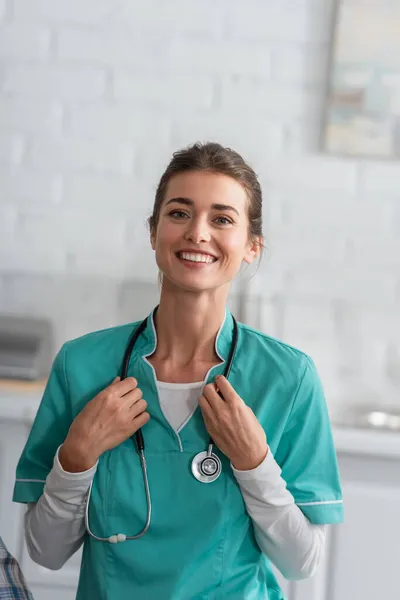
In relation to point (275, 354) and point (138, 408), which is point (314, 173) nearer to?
point (275, 354)

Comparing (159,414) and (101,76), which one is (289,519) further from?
(101,76)

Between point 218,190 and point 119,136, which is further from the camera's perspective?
point 119,136

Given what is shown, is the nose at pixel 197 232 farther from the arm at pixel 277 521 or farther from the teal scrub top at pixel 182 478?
the arm at pixel 277 521

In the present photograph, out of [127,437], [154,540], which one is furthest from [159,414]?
[154,540]

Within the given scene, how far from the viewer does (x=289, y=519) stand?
123 cm

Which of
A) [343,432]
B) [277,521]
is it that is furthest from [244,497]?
[343,432]

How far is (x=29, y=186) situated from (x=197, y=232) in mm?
1248

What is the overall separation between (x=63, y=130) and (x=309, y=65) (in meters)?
0.70

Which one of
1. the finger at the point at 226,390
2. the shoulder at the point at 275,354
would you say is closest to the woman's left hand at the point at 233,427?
the finger at the point at 226,390

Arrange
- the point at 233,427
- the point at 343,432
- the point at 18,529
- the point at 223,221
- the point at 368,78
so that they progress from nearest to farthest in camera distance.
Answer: the point at 233,427 < the point at 223,221 < the point at 343,432 < the point at 18,529 < the point at 368,78

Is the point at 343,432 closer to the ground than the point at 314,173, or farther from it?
closer to the ground

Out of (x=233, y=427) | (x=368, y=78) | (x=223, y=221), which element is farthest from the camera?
(x=368, y=78)

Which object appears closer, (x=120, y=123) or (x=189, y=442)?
(x=189, y=442)

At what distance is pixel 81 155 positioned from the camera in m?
2.39
